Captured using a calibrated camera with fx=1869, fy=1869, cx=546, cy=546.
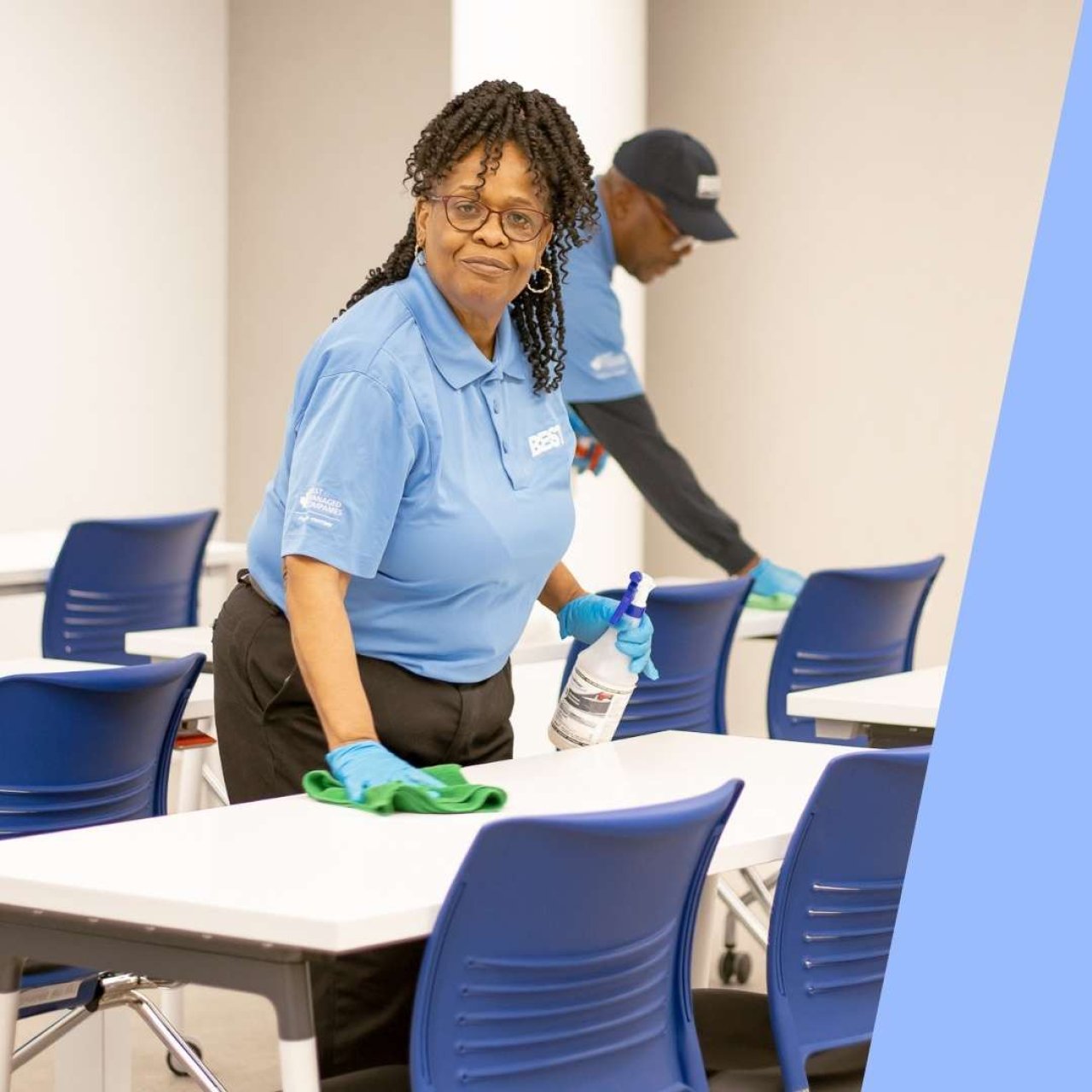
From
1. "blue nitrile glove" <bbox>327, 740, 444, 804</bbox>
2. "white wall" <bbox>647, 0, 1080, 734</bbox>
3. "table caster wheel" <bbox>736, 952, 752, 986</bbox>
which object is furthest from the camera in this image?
"white wall" <bbox>647, 0, 1080, 734</bbox>

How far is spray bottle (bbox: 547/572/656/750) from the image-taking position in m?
2.44

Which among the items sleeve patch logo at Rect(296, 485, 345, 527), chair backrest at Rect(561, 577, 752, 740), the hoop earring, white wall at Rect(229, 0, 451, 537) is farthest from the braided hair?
white wall at Rect(229, 0, 451, 537)

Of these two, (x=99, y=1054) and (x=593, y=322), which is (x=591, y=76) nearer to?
(x=593, y=322)

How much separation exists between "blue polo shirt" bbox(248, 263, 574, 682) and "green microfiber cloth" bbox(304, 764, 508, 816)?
0.18 metres

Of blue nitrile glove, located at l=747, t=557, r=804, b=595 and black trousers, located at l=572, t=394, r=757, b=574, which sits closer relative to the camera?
black trousers, located at l=572, t=394, r=757, b=574

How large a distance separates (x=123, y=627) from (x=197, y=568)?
304mm

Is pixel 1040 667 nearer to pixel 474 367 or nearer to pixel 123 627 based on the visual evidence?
pixel 474 367

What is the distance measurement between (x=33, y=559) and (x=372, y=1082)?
331cm

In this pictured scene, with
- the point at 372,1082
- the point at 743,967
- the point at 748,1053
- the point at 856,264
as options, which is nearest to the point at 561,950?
the point at 372,1082

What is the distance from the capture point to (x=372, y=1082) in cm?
198

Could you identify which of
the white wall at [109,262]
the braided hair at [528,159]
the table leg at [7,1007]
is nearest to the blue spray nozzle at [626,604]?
the braided hair at [528,159]

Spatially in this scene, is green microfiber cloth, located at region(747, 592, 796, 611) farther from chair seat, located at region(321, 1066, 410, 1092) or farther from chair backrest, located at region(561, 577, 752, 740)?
chair seat, located at region(321, 1066, 410, 1092)

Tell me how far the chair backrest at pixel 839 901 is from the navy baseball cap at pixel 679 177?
249 cm

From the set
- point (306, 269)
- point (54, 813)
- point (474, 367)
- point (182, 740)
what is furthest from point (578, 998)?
point (306, 269)
